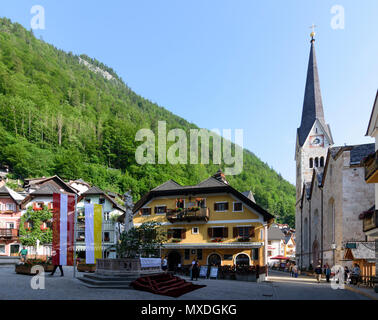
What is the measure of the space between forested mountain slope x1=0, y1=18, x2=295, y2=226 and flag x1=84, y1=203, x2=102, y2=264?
212ft

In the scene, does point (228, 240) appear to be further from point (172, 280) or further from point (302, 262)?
point (302, 262)

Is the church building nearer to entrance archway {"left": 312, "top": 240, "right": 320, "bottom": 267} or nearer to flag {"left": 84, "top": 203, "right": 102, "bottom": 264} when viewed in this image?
entrance archway {"left": 312, "top": 240, "right": 320, "bottom": 267}

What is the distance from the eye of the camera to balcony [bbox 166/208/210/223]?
35906 millimetres

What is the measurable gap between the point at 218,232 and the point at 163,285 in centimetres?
1888

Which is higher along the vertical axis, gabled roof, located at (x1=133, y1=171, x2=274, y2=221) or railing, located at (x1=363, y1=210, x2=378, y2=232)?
gabled roof, located at (x1=133, y1=171, x2=274, y2=221)

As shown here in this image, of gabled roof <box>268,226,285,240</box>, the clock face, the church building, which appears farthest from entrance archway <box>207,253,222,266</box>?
gabled roof <box>268,226,285,240</box>

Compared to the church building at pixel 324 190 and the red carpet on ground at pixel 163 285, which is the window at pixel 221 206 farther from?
the red carpet on ground at pixel 163 285

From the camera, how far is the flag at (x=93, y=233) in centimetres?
2267

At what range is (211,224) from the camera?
1432 inches

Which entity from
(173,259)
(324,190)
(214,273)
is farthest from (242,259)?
(324,190)

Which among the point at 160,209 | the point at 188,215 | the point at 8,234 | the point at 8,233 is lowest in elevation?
the point at 8,234

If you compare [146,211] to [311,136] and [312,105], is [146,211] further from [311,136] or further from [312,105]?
[312,105]

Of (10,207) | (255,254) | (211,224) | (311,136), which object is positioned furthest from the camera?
(311,136)
